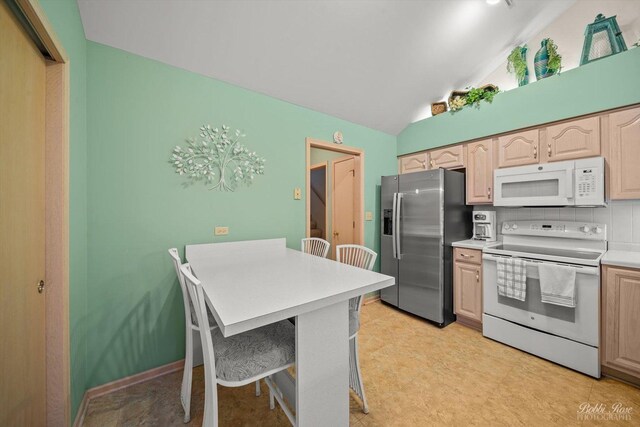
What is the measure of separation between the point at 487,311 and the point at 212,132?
3.02 m

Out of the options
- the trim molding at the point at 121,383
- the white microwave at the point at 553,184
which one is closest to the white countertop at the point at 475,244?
the white microwave at the point at 553,184

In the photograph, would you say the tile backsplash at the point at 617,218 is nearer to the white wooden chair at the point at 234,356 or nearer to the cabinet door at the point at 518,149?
the cabinet door at the point at 518,149

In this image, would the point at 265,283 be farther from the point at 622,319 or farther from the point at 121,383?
the point at 622,319

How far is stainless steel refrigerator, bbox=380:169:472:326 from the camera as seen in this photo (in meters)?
2.61

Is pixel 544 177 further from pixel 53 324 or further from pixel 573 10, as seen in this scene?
A: pixel 53 324

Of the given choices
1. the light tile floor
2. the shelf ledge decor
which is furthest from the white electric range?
the shelf ledge decor

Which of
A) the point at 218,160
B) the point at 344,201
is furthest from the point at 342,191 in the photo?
the point at 218,160

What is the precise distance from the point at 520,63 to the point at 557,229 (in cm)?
174

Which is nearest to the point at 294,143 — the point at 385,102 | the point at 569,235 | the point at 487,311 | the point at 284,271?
the point at 385,102

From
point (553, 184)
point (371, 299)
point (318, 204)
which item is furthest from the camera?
point (318, 204)

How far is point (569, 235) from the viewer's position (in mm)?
2281

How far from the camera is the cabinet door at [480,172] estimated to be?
264 cm

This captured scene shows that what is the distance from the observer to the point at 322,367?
45.4 inches

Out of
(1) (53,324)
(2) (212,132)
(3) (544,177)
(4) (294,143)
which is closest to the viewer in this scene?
(1) (53,324)
